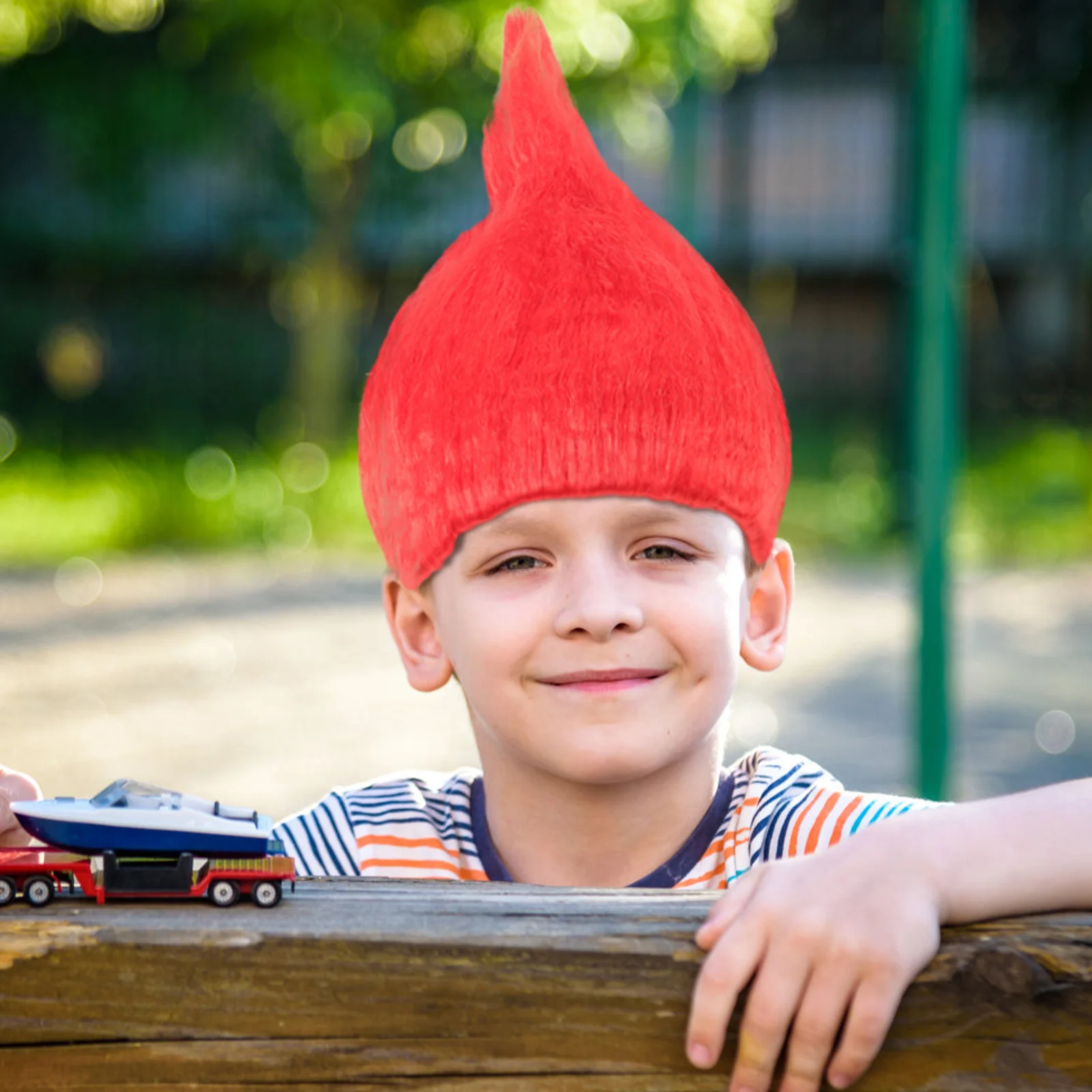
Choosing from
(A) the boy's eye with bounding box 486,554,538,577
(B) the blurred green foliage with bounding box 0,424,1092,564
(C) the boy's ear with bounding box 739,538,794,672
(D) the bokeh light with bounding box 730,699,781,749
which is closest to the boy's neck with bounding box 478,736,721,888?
(C) the boy's ear with bounding box 739,538,794,672

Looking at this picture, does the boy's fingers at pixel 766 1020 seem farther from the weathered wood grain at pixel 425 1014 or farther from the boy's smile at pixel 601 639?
the boy's smile at pixel 601 639

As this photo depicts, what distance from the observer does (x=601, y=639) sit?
1525mm

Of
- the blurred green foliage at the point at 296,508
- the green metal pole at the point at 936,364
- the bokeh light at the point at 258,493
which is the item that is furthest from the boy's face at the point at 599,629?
the bokeh light at the point at 258,493

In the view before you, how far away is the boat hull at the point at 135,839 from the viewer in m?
1.07

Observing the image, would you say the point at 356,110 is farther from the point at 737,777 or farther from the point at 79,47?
the point at 737,777

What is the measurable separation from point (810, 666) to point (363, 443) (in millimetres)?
5519

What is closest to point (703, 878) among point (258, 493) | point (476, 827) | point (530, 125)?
point (476, 827)

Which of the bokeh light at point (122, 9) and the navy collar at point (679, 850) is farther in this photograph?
the bokeh light at point (122, 9)

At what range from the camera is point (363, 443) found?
1.82m

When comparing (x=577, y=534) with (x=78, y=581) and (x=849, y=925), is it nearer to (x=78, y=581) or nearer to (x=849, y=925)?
(x=849, y=925)

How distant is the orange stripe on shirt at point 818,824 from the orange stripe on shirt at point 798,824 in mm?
16

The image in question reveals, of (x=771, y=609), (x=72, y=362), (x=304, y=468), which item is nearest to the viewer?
(x=771, y=609)

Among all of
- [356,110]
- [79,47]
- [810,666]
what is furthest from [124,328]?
[810,666]

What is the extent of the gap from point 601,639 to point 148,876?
583 mm
